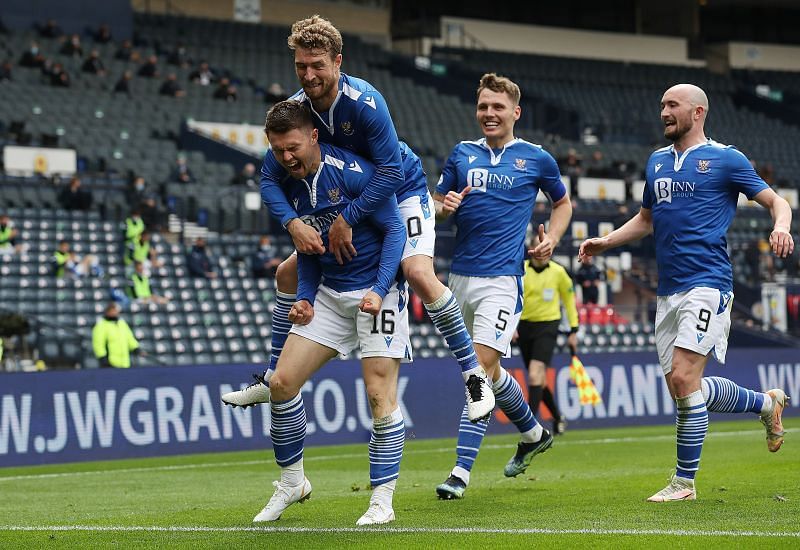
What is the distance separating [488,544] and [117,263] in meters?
18.4

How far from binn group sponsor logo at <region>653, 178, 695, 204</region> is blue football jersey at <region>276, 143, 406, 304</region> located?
198cm

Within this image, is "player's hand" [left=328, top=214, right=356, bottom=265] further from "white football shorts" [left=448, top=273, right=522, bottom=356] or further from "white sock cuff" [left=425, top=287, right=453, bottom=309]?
"white football shorts" [left=448, top=273, right=522, bottom=356]

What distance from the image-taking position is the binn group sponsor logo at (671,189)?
28.1ft

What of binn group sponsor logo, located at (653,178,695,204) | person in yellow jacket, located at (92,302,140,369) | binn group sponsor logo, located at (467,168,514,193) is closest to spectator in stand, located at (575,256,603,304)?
person in yellow jacket, located at (92,302,140,369)

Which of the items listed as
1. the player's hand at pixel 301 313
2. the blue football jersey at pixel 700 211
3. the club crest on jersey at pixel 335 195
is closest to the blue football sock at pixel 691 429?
the blue football jersey at pixel 700 211

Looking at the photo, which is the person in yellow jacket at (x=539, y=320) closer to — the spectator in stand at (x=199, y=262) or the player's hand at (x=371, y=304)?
the player's hand at (x=371, y=304)

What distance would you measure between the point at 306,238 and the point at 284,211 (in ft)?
0.79

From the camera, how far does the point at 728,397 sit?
29.1 feet

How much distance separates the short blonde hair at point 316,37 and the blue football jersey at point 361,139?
203 millimetres

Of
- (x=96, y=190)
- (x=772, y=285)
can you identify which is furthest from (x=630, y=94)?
(x=96, y=190)

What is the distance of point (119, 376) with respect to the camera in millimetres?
16062

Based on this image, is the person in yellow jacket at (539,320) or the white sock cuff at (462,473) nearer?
the white sock cuff at (462,473)

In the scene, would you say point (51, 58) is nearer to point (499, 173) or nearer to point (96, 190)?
point (96, 190)

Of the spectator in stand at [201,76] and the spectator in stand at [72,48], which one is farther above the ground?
the spectator in stand at [72,48]
